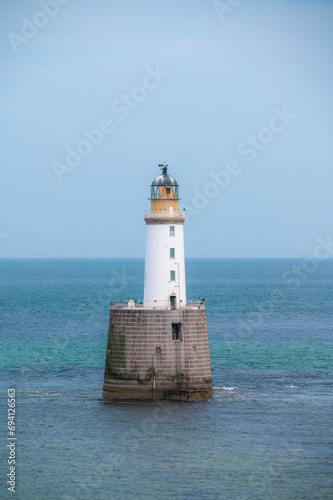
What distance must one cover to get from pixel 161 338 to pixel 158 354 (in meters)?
0.94

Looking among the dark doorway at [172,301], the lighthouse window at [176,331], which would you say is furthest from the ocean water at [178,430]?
the dark doorway at [172,301]

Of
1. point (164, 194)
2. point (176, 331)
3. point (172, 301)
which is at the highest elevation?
point (164, 194)

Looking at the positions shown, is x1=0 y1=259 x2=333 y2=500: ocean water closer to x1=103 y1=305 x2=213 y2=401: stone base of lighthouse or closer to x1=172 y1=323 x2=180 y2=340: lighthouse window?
x1=103 y1=305 x2=213 y2=401: stone base of lighthouse

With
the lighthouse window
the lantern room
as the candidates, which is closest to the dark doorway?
the lighthouse window

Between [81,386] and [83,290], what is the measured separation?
118001mm

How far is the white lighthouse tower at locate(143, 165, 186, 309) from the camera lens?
62.1m

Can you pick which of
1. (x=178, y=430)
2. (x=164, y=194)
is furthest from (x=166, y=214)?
(x=178, y=430)

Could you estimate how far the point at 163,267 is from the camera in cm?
6234

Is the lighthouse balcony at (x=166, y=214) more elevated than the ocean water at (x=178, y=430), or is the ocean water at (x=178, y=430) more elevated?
the lighthouse balcony at (x=166, y=214)

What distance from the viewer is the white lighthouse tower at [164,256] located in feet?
204

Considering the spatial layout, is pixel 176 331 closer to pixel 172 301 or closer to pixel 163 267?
pixel 172 301

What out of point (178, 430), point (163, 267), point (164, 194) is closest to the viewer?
point (178, 430)

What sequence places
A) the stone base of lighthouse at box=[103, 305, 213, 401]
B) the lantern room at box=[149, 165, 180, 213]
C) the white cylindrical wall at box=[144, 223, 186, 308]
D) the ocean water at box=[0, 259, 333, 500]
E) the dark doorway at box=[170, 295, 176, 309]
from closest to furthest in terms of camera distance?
the ocean water at box=[0, 259, 333, 500] → the stone base of lighthouse at box=[103, 305, 213, 401] → the dark doorway at box=[170, 295, 176, 309] → the white cylindrical wall at box=[144, 223, 186, 308] → the lantern room at box=[149, 165, 180, 213]

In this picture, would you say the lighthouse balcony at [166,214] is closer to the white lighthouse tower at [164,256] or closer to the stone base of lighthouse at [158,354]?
the white lighthouse tower at [164,256]
